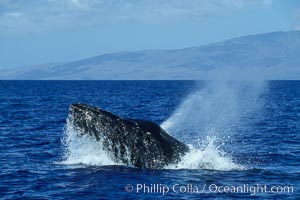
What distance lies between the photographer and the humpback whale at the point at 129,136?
21.5 m

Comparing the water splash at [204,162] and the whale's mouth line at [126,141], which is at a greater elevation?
the whale's mouth line at [126,141]

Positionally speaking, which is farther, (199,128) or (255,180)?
(199,128)

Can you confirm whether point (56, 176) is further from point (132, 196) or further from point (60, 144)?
point (60, 144)

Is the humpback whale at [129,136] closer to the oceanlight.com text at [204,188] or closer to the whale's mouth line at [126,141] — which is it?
the whale's mouth line at [126,141]

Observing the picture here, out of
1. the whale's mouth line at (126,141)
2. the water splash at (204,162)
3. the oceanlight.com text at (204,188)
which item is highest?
the whale's mouth line at (126,141)

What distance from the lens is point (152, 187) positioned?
19.5 m

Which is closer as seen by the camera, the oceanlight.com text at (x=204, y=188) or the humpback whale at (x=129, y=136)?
the oceanlight.com text at (x=204, y=188)

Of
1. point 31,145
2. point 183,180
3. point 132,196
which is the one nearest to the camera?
point 132,196

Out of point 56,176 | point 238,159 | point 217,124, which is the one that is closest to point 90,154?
point 56,176

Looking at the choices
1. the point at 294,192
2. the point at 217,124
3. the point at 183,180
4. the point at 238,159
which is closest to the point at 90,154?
the point at 183,180

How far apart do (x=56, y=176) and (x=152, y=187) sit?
4158 mm

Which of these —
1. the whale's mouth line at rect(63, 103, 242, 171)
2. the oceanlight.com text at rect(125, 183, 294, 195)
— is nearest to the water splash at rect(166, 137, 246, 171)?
the whale's mouth line at rect(63, 103, 242, 171)

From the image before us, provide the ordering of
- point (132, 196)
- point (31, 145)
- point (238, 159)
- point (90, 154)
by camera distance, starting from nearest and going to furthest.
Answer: point (132, 196) → point (90, 154) → point (238, 159) → point (31, 145)

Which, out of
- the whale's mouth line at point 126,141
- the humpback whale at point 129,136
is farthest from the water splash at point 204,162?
the humpback whale at point 129,136
